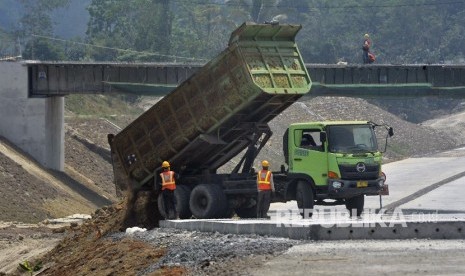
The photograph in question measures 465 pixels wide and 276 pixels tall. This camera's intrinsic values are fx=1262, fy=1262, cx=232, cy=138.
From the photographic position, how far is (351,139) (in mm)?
29203

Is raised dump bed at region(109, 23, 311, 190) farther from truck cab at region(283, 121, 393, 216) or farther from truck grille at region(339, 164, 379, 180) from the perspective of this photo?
truck grille at region(339, 164, 379, 180)

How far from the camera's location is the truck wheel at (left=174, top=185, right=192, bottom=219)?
97.5 feet

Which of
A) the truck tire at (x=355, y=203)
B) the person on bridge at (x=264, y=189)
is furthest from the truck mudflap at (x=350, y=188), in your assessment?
the person on bridge at (x=264, y=189)

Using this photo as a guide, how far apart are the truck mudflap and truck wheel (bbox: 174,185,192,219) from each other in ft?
11.2

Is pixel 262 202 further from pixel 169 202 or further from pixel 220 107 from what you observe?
pixel 169 202

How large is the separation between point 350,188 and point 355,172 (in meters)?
0.39

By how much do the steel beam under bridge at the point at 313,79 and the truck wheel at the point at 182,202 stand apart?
77.2 feet

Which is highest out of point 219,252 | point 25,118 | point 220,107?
point 25,118

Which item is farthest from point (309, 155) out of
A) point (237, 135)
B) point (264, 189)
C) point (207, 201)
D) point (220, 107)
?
point (207, 201)

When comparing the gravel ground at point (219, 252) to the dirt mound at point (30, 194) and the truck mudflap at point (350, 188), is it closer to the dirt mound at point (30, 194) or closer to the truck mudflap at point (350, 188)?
the truck mudflap at point (350, 188)

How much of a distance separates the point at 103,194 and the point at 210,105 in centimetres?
2564

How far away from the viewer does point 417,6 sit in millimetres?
137125

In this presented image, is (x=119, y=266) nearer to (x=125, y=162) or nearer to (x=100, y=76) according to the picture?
(x=125, y=162)

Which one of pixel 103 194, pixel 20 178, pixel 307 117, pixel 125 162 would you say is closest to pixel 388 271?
pixel 125 162
